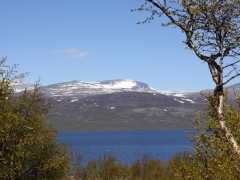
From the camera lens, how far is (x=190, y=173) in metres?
14.7

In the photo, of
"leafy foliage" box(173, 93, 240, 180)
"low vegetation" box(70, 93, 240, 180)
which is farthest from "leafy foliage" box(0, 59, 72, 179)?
"leafy foliage" box(173, 93, 240, 180)

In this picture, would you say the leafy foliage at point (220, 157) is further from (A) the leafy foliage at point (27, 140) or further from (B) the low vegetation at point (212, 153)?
(A) the leafy foliage at point (27, 140)

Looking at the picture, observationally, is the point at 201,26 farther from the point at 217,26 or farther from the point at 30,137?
the point at 30,137

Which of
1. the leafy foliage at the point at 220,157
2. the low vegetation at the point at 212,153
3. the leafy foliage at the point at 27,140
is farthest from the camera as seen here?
the leafy foliage at the point at 27,140

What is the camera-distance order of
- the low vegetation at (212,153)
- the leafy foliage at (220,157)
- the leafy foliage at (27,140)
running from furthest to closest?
the leafy foliage at (27,140), the low vegetation at (212,153), the leafy foliage at (220,157)

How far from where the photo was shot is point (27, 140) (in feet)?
86.4

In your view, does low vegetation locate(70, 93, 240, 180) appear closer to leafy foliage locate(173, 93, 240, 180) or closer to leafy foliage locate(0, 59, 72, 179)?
leafy foliage locate(173, 93, 240, 180)

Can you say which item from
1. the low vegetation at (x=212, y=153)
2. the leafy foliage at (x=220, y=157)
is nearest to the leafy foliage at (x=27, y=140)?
the low vegetation at (x=212, y=153)

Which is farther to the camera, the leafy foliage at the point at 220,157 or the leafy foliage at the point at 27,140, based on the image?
the leafy foliage at the point at 27,140

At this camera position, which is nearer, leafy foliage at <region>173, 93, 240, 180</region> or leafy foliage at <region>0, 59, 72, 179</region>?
leafy foliage at <region>173, 93, 240, 180</region>

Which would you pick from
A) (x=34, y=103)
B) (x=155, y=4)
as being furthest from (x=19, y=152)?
(x=155, y=4)

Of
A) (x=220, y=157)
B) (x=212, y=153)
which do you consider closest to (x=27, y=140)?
(x=212, y=153)

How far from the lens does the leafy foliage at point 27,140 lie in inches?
1002

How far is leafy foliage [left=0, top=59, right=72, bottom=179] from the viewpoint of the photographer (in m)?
25.5
